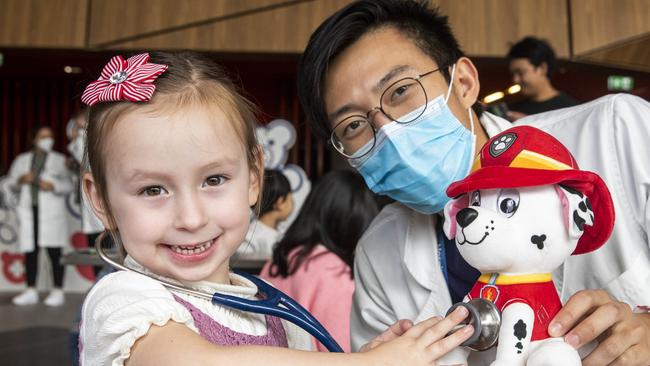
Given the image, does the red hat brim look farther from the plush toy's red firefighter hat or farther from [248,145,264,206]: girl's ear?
[248,145,264,206]: girl's ear

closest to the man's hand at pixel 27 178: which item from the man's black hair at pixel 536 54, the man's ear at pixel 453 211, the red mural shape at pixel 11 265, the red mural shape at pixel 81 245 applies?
the red mural shape at pixel 81 245

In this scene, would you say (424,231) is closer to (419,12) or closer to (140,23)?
(419,12)

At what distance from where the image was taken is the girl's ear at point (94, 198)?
3.77 ft

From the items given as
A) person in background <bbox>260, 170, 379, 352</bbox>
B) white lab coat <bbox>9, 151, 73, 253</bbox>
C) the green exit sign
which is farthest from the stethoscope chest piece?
the green exit sign

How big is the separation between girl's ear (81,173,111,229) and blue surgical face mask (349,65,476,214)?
0.57 metres

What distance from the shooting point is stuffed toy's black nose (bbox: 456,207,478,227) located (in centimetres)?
98

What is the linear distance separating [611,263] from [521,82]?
2.37 metres

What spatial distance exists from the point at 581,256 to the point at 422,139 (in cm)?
39

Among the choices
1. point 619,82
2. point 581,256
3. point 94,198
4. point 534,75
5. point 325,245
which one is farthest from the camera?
point 619,82

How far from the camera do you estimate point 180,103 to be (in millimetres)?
1069

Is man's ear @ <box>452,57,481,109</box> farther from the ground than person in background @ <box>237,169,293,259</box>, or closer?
farther from the ground

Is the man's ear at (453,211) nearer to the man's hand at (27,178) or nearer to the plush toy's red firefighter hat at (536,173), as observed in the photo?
the plush toy's red firefighter hat at (536,173)

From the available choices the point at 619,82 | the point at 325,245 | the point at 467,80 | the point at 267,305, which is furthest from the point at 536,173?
the point at 619,82

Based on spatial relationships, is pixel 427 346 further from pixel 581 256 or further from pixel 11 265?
pixel 11 265
